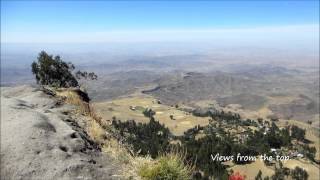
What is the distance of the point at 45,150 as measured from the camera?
10.1 meters

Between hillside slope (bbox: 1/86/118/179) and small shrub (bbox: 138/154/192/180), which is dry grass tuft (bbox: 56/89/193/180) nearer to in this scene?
small shrub (bbox: 138/154/192/180)

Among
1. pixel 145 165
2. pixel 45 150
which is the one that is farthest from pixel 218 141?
pixel 45 150

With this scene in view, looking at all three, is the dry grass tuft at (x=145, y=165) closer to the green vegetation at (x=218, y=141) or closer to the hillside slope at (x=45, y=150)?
the hillside slope at (x=45, y=150)

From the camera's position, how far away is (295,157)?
126 meters

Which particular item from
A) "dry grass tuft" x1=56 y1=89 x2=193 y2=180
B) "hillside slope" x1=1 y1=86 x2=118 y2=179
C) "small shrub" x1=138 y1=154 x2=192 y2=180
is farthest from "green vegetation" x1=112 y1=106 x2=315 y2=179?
"small shrub" x1=138 y1=154 x2=192 y2=180

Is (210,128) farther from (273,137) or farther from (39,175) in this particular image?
(39,175)

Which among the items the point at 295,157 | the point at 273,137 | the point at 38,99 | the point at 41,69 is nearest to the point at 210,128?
the point at 273,137

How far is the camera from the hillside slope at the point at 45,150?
30.2 feet

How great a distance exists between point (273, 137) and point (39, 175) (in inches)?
5898

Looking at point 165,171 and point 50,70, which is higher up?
point 165,171

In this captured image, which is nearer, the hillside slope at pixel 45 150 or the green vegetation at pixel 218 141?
the hillside slope at pixel 45 150

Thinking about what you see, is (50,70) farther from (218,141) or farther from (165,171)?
(218,141)

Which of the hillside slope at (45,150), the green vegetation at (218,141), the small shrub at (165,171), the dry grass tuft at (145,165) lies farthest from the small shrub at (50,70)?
the small shrub at (165,171)

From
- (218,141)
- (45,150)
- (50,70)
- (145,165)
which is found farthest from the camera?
(218,141)
